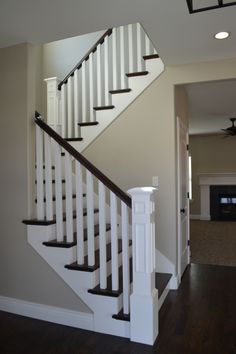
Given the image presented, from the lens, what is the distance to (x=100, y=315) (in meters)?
2.49

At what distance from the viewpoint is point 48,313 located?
8.84 ft

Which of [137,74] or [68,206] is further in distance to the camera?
[137,74]

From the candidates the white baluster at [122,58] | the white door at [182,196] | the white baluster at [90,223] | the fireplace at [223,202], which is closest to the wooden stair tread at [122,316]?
the white baluster at [90,223]

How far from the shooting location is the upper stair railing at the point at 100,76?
3779mm

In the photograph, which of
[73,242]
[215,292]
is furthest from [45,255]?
[215,292]

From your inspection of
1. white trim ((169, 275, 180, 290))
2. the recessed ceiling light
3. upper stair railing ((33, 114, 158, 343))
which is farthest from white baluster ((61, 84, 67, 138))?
white trim ((169, 275, 180, 290))

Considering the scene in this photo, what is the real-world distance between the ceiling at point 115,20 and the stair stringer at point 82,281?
1746mm

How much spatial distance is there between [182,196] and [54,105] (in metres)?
2.16

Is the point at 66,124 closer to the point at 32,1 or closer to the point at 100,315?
the point at 32,1

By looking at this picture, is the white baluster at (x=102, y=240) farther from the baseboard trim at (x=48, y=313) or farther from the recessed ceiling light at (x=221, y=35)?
the recessed ceiling light at (x=221, y=35)

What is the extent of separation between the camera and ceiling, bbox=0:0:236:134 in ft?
7.22

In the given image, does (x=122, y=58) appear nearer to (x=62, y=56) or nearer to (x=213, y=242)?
(x=62, y=56)

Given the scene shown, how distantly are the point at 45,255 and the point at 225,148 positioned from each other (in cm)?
709

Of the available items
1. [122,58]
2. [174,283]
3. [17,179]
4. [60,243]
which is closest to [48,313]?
[60,243]
